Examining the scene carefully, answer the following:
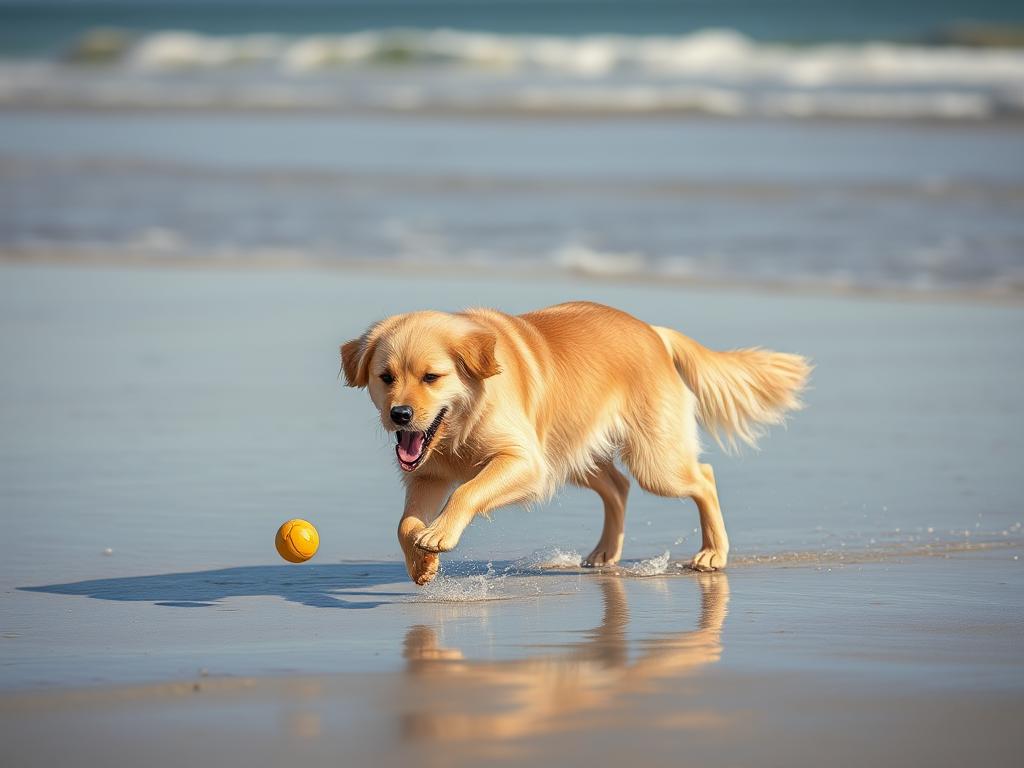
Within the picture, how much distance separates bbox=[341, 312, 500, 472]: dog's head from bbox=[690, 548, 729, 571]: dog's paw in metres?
0.93

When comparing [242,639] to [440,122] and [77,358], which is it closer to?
[77,358]

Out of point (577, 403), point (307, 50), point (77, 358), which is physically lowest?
point (577, 403)

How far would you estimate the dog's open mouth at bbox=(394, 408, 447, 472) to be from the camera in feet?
16.0

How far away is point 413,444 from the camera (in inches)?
193

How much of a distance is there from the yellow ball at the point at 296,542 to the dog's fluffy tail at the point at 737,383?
1.55 meters

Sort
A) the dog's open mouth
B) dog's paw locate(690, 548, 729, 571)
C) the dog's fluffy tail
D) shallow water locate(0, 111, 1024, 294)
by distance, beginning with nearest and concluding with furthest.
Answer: the dog's open mouth, dog's paw locate(690, 548, 729, 571), the dog's fluffy tail, shallow water locate(0, 111, 1024, 294)

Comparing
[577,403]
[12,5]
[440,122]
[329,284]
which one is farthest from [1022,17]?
[577,403]

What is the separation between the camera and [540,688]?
12.6 ft

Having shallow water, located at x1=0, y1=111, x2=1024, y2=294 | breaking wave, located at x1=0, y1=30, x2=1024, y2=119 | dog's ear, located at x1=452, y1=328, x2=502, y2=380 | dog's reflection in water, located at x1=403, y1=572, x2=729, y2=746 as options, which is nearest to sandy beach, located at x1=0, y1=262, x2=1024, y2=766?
dog's reflection in water, located at x1=403, y1=572, x2=729, y2=746

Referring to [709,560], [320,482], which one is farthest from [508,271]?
[709,560]

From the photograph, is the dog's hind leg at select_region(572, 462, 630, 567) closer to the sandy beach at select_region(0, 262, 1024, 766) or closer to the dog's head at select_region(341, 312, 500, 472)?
the sandy beach at select_region(0, 262, 1024, 766)

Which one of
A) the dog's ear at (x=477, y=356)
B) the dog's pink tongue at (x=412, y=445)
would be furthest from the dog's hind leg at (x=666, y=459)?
the dog's pink tongue at (x=412, y=445)

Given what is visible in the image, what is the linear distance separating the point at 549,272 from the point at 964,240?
3535 millimetres

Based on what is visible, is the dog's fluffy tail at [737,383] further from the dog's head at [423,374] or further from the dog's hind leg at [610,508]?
the dog's head at [423,374]
